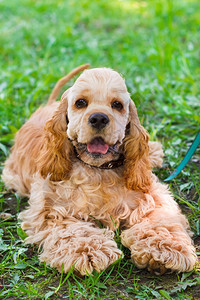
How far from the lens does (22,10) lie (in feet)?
28.7

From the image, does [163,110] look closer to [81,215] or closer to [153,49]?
[153,49]

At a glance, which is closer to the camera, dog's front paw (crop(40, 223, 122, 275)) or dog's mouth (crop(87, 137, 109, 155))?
dog's front paw (crop(40, 223, 122, 275))

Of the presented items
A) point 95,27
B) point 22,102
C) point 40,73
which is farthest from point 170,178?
point 95,27

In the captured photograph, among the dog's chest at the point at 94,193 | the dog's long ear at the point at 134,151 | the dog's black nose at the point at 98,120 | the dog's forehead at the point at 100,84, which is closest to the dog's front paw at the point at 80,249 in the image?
the dog's chest at the point at 94,193

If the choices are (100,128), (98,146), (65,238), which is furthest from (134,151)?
(65,238)

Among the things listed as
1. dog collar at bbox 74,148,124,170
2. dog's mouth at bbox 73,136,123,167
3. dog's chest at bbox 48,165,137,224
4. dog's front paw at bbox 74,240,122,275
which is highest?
dog's mouth at bbox 73,136,123,167

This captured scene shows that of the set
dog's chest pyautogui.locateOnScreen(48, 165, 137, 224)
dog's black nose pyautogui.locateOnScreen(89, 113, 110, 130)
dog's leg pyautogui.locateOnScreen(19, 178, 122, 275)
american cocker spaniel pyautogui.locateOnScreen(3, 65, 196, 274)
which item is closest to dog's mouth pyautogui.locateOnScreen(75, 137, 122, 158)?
american cocker spaniel pyautogui.locateOnScreen(3, 65, 196, 274)

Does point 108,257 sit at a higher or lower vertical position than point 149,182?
lower

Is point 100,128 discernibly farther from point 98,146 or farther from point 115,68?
point 115,68

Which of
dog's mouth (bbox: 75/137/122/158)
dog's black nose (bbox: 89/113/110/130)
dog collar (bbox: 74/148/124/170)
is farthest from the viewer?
dog collar (bbox: 74/148/124/170)

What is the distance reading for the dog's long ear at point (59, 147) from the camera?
3031mm

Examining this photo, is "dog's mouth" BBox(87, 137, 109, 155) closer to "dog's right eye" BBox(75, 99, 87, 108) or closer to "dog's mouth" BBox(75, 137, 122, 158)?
"dog's mouth" BBox(75, 137, 122, 158)

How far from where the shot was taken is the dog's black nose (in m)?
2.63

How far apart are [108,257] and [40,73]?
381 centimetres
